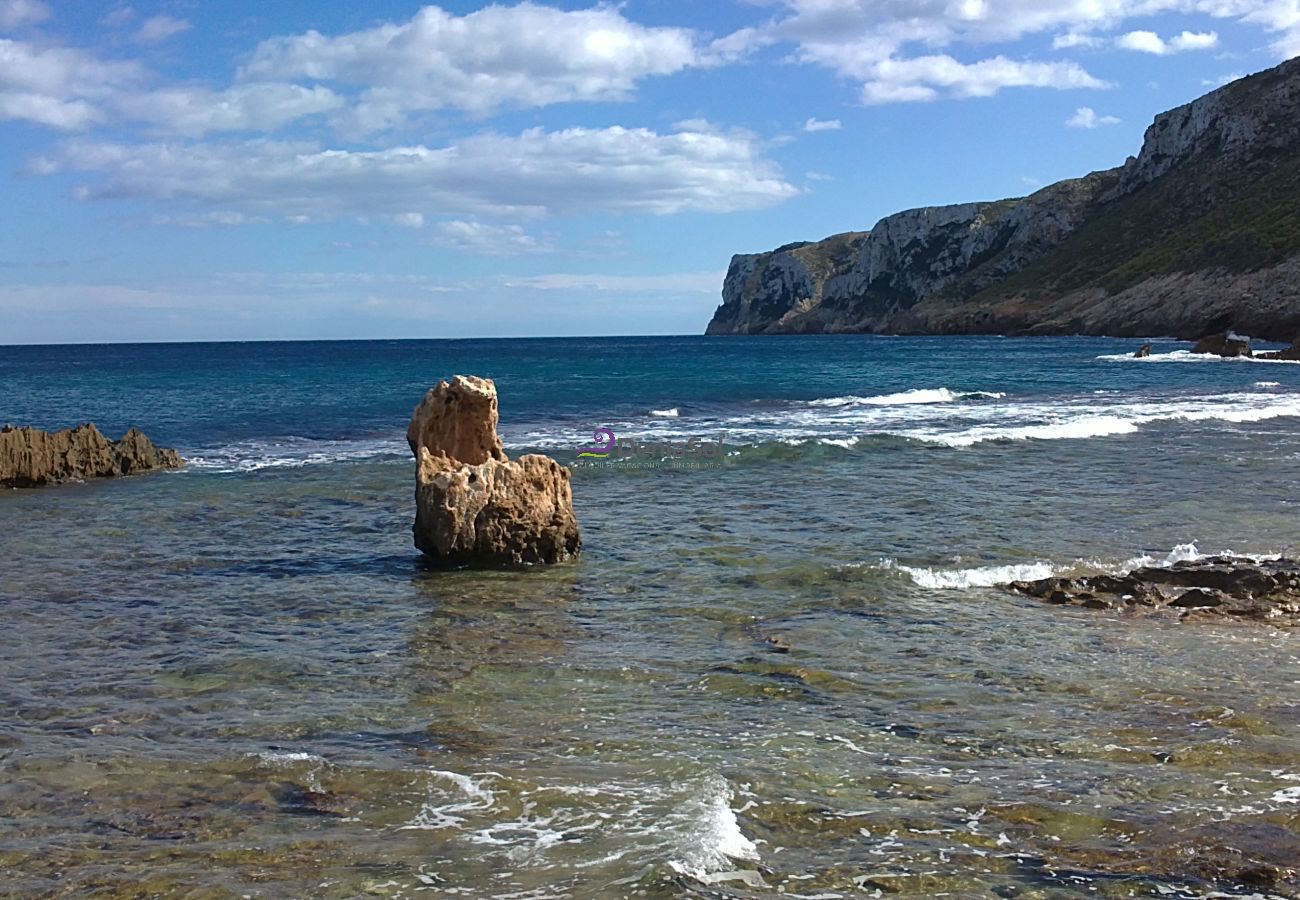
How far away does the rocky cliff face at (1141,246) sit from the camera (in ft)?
289

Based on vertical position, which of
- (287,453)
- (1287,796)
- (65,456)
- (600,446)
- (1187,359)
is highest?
(1187,359)

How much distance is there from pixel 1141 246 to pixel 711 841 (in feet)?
411

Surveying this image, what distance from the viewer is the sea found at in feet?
19.6

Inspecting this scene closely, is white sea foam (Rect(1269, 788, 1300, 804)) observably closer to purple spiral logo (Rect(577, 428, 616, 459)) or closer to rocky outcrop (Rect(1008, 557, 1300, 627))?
rocky outcrop (Rect(1008, 557, 1300, 627))

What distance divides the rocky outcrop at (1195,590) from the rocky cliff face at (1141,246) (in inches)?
2890

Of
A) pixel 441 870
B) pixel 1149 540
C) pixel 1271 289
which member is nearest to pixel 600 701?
pixel 441 870

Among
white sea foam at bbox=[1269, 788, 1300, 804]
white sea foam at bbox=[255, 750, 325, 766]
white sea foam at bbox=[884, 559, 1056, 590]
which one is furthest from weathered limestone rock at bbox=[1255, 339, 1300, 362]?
white sea foam at bbox=[255, 750, 325, 766]

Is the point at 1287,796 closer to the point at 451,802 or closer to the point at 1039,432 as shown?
the point at 451,802

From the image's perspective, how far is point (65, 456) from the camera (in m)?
23.1

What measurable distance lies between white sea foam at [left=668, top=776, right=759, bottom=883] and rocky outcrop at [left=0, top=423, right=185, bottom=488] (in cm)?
2005

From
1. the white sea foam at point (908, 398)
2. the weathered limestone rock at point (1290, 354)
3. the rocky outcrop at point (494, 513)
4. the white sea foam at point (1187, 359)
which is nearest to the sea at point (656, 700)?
the rocky outcrop at point (494, 513)

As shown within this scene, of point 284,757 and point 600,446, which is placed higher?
point 600,446

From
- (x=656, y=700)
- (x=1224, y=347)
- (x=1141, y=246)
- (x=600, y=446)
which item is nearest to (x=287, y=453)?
(x=600, y=446)

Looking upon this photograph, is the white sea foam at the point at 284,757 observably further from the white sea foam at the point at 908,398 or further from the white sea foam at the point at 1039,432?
the white sea foam at the point at 908,398
